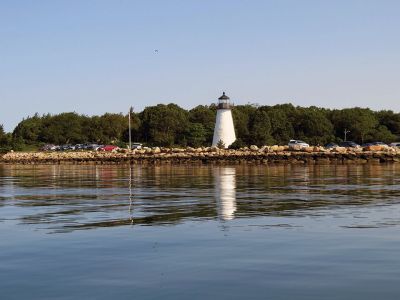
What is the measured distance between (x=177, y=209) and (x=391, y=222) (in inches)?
246

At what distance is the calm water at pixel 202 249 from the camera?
29.3 ft

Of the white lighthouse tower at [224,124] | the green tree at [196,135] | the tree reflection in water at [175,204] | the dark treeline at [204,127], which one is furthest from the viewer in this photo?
the dark treeline at [204,127]

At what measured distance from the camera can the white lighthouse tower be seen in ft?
307

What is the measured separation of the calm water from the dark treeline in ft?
267

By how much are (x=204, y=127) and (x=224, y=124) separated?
887 inches

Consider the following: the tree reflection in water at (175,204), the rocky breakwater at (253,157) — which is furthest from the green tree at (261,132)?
the tree reflection in water at (175,204)

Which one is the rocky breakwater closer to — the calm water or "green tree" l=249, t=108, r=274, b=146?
"green tree" l=249, t=108, r=274, b=146

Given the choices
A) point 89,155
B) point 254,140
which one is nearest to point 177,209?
point 89,155

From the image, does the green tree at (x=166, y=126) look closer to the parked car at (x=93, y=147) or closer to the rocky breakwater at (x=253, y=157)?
the parked car at (x=93, y=147)

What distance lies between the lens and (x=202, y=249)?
39.1 ft

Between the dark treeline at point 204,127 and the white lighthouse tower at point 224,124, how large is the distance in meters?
7.00

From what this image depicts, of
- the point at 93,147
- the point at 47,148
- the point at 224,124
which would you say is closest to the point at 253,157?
the point at 224,124

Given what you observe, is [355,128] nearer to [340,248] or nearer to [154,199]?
[154,199]

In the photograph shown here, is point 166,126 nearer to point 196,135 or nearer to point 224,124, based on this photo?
point 196,135
